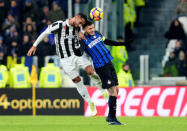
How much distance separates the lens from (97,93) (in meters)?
18.0

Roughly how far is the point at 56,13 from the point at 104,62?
8.35 m

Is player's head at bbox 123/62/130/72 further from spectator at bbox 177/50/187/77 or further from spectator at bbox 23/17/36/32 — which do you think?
spectator at bbox 23/17/36/32

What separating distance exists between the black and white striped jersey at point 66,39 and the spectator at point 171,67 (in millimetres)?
5595

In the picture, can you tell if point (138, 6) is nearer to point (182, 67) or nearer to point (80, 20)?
point (182, 67)

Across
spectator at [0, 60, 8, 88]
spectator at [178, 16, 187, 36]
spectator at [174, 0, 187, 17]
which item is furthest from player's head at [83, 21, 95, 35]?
spectator at [174, 0, 187, 17]

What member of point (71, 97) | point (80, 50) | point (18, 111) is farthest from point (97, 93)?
point (80, 50)

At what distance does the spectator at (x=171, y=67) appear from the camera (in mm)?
19125

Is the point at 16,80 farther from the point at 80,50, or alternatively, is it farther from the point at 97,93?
the point at 80,50

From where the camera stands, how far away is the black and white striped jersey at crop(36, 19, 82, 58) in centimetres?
1364

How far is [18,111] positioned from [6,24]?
14.2ft

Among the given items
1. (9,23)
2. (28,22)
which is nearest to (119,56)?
(28,22)

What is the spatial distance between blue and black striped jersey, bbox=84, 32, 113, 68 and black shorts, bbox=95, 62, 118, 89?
0.28 feet

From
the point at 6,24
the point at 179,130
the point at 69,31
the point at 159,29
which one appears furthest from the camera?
the point at 159,29

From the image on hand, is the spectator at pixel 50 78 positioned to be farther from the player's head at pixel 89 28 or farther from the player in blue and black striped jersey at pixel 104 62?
the player's head at pixel 89 28
